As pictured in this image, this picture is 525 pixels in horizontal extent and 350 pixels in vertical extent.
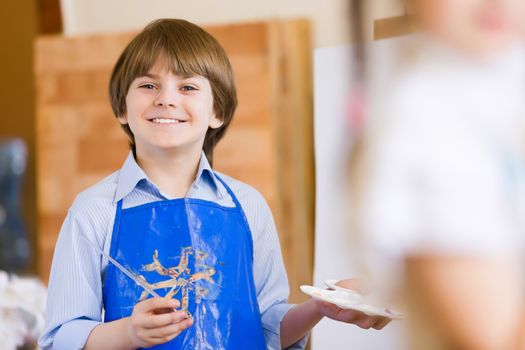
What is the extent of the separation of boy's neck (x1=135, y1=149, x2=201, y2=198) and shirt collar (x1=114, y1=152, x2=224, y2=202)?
0.06 ft

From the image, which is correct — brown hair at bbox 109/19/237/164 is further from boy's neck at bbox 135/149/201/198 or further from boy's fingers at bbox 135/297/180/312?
boy's fingers at bbox 135/297/180/312

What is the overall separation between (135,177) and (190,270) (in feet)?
0.54

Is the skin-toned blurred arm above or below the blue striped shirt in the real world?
above

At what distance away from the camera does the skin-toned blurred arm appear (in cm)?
47

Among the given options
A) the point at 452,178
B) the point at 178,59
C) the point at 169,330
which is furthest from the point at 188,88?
the point at 452,178

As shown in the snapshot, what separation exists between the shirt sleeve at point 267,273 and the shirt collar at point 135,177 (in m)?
0.06

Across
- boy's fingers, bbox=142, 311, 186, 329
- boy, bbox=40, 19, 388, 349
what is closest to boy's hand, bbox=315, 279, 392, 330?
boy, bbox=40, 19, 388, 349

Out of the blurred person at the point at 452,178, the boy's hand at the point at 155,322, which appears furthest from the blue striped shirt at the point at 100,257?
the blurred person at the point at 452,178

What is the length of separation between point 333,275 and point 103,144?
111cm

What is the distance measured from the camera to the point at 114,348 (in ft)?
3.45

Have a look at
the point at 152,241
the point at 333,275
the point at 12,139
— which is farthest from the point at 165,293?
the point at 12,139

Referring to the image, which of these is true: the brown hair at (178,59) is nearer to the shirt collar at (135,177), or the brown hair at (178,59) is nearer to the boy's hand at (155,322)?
the shirt collar at (135,177)

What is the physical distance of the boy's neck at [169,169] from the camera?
1.19 meters

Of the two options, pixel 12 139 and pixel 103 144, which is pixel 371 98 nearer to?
pixel 103 144
